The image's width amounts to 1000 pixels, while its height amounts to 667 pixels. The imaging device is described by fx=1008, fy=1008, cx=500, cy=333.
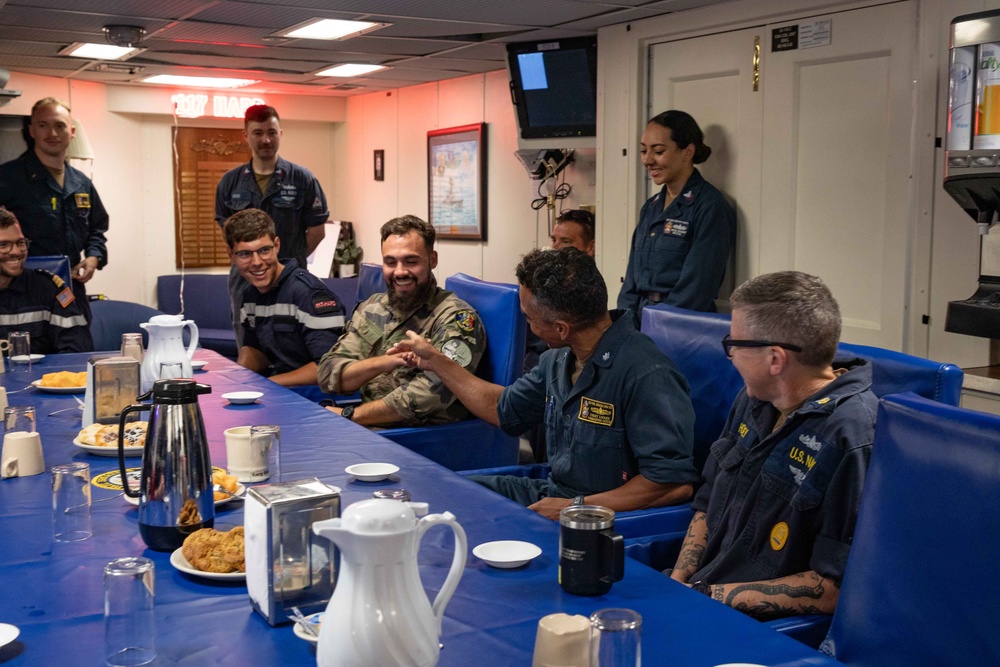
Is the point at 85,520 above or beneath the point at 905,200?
beneath

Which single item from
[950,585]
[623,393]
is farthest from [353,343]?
[950,585]

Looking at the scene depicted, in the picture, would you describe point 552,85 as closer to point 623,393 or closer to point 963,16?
point 963,16

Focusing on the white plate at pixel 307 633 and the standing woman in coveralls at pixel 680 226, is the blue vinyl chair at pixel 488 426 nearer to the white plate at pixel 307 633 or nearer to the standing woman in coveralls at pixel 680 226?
the standing woman in coveralls at pixel 680 226

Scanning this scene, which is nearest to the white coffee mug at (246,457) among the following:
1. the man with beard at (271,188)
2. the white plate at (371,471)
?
the white plate at (371,471)

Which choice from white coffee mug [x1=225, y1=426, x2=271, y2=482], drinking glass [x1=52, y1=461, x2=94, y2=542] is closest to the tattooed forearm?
white coffee mug [x1=225, y1=426, x2=271, y2=482]

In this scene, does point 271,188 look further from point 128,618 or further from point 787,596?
point 128,618

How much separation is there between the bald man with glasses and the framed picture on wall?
4.83m

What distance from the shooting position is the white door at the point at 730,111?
4375mm

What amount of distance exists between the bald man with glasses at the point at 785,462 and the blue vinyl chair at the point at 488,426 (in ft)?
3.62

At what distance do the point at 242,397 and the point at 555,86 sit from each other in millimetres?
3139

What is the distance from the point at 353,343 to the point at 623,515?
157cm

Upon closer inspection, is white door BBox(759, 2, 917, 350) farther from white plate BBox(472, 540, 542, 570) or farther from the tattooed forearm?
white plate BBox(472, 540, 542, 570)

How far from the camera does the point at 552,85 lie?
555 centimetres

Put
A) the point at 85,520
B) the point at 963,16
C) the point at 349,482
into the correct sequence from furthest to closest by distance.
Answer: the point at 963,16
the point at 349,482
the point at 85,520
